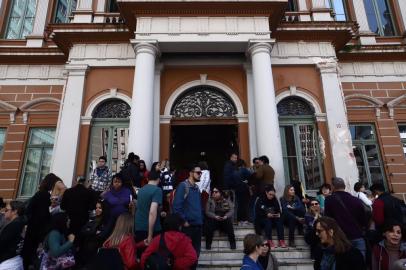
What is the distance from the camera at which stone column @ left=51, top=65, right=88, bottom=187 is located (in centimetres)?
939

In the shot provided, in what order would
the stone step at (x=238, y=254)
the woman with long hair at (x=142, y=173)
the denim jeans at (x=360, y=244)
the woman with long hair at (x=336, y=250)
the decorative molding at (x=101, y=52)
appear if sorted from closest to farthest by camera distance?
1. the woman with long hair at (x=336, y=250)
2. the denim jeans at (x=360, y=244)
3. the stone step at (x=238, y=254)
4. the woman with long hair at (x=142, y=173)
5. the decorative molding at (x=101, y=52)

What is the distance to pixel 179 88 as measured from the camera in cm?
1076

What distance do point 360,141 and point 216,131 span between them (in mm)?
5809

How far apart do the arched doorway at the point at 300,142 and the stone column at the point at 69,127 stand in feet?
20.8

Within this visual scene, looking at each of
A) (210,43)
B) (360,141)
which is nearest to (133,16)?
(210,43)

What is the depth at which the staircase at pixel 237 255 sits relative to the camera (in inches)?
213

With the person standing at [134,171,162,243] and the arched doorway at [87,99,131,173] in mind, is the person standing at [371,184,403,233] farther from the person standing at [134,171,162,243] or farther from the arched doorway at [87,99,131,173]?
the arched doorway at [87,99,131,173]

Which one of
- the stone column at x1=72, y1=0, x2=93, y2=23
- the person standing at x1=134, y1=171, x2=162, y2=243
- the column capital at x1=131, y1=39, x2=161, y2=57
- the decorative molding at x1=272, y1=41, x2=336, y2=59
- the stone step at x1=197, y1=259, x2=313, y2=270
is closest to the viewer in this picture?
the person standing at x1=134, y1=171, x2=162, y2=243

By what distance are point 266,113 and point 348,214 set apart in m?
5.04

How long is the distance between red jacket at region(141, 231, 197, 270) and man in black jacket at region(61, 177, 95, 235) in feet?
7.24

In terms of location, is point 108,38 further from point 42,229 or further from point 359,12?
point 359,12

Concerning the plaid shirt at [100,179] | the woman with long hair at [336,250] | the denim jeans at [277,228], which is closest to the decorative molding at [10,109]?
the plaid shirt at [100,179]

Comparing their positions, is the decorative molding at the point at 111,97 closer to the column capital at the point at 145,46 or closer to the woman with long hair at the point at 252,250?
the column capital at the point at 145,46

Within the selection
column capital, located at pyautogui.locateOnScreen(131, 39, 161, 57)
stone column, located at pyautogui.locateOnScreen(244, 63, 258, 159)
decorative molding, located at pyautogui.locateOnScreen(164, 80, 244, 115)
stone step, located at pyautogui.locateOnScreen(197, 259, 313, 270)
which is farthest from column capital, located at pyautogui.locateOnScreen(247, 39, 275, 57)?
stone step, located at pyautogui.locateOnScreen(197, 259, 313, 270)
